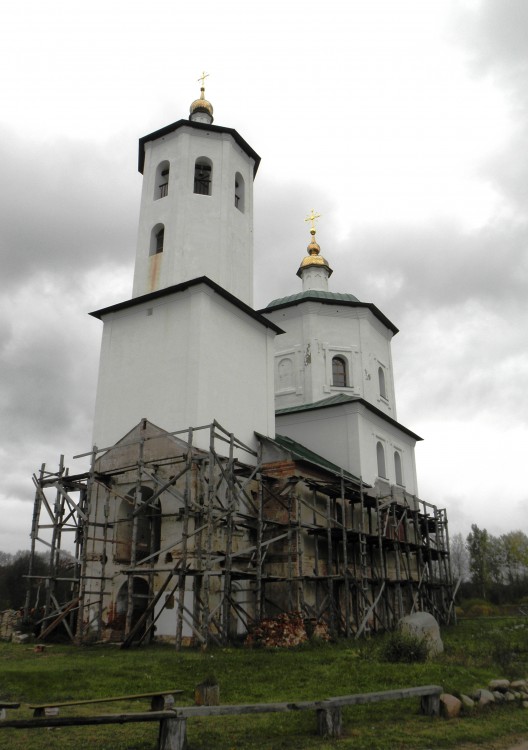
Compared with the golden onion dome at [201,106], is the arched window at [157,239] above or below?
below

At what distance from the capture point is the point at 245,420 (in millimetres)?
19109

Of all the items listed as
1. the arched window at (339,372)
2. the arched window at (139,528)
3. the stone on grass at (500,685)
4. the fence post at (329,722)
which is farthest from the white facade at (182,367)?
the fence post at (329,722)

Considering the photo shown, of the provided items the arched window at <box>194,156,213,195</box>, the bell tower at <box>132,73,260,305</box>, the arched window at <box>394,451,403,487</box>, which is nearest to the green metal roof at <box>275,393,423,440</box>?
the arched window at <box>394,451,403,487</box>

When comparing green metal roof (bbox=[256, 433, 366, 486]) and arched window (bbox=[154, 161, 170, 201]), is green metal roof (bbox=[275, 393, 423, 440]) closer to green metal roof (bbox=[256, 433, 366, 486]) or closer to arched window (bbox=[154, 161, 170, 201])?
green metal roof (bbox=[256, 433, 366, 486])

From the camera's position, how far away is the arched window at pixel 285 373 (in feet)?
87.5

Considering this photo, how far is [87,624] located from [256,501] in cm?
550

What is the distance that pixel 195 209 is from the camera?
2036cm

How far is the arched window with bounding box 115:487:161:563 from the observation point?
56.3ft

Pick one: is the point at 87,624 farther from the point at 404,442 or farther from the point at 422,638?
the point at 404,442

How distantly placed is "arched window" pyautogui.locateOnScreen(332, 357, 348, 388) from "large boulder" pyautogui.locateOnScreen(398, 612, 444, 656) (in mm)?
14066

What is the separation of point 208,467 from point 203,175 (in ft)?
34.4

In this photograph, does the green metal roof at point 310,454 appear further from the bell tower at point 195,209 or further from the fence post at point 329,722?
the fence post at point 329,722

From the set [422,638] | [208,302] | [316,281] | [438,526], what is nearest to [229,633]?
[422,638]

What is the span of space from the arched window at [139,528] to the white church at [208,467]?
0.04 metres
